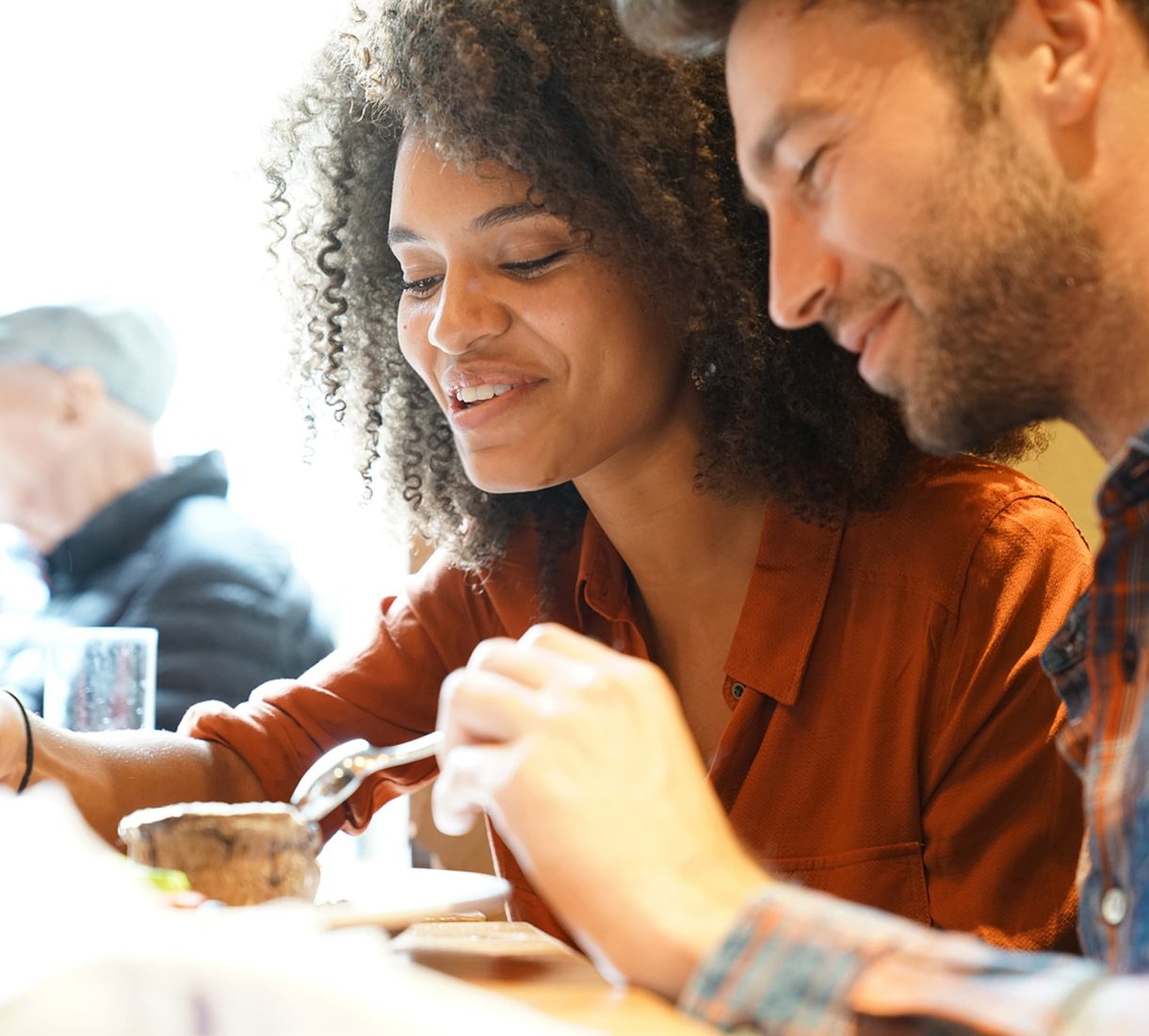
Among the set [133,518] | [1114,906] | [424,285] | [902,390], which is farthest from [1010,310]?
[133,518]

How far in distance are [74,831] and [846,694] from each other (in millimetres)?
788

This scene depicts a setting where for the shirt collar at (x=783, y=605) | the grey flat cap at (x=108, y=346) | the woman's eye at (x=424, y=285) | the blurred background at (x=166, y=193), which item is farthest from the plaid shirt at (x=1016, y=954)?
the grey flat cap at (x=108, y=346)

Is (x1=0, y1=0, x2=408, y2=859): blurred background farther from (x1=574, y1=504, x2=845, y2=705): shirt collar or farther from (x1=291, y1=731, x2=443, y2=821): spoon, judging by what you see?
(x1=291, y1=731, x2=443, y2=821): spoon

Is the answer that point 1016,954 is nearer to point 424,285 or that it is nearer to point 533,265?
point 533,265

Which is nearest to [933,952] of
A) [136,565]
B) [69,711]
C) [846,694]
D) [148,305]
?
[846,694]

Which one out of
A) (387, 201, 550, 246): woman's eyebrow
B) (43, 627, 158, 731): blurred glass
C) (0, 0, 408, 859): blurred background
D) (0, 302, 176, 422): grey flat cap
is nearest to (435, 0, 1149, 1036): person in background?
(387, 201, 550, 246): woman's eyebrow

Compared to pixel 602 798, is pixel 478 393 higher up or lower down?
higher up

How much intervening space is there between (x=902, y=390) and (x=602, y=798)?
44 centimetres

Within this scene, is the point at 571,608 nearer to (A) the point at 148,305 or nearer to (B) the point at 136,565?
(B) the point at 136,565

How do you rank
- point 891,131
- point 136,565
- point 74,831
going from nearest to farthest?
point 74,831 < point 891,131 < point 136,565

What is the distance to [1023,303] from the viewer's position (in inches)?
40.3

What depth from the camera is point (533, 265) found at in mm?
1526

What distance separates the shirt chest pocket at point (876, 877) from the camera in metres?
1.34

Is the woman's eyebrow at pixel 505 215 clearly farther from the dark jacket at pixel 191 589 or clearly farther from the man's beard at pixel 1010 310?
the dark jacket at pixel 191 589
